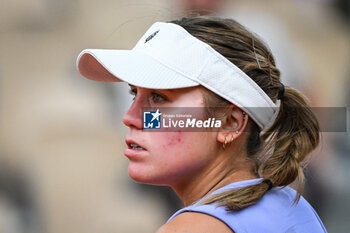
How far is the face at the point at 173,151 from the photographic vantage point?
5.10 ft

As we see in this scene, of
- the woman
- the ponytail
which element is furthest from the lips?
the ponytail

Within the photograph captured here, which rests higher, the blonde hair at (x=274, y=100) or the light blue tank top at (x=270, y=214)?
the blonde hair at (x=274, y=100)

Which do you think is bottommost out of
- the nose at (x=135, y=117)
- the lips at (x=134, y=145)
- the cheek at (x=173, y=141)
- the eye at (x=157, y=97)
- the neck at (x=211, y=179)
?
the neck at (x=211, y=179)

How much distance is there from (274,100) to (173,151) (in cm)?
31

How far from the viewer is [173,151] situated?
5.10ft

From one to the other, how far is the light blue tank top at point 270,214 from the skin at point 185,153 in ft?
0.21

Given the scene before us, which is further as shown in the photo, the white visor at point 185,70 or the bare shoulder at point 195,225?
the white visor at point 185,70

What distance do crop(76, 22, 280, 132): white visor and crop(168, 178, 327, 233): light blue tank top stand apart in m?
0.19

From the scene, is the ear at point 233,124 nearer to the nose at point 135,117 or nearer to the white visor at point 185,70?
the white visor at point 185,70

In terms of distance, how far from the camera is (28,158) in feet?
13.5

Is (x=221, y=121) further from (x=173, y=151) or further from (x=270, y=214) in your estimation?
(x=270, y=214)

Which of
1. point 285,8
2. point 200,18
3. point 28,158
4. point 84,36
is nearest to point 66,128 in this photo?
point 28,158

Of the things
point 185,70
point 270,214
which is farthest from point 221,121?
point 270,214

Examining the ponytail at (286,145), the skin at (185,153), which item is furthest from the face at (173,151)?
the ponytail at (286,145)
